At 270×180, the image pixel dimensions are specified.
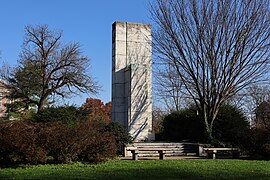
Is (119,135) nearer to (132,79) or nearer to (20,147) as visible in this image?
(20,147)

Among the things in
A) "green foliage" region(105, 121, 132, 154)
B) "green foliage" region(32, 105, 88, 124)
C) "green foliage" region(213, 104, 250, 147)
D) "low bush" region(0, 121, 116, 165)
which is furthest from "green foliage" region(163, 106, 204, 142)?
"low bush" region(0, 121, 116, 165)

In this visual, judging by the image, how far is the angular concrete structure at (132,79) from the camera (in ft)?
83.0

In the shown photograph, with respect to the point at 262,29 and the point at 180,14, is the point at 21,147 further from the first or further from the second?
the point at 262,29

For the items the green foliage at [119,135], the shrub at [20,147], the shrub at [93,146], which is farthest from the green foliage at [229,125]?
the shrub at [20,147]

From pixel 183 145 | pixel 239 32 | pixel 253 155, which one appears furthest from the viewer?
pixel 239 32

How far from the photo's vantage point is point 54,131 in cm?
1452

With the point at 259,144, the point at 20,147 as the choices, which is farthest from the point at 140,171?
the point at 259,144

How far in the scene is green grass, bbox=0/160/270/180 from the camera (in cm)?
1139

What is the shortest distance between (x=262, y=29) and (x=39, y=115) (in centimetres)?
1376

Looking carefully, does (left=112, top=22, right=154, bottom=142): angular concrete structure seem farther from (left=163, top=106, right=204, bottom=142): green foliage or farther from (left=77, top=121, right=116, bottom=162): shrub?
(left=77, top=121, right=116, bottom=162): shrub

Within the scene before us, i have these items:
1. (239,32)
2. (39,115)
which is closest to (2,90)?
(39,115)

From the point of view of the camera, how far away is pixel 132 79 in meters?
25.2

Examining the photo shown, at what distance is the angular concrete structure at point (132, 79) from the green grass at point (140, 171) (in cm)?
1080

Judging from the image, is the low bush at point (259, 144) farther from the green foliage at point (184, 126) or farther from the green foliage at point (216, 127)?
the green foliage at point (184, 126)
